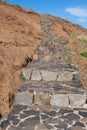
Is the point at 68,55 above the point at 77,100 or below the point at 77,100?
above

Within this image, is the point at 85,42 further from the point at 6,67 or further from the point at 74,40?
the point at 6,67

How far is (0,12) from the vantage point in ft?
73.6

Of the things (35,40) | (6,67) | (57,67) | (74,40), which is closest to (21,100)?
(6,67)

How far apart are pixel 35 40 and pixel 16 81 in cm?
652

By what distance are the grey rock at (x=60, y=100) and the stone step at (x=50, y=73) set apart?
2.17m

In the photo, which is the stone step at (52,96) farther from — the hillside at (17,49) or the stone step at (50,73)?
the stone step at (50,73)

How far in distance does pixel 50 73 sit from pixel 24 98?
289 cm

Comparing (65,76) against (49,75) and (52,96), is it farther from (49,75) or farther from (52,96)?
(52,96)

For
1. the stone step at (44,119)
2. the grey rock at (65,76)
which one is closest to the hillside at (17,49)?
the grey rock at (65,76)

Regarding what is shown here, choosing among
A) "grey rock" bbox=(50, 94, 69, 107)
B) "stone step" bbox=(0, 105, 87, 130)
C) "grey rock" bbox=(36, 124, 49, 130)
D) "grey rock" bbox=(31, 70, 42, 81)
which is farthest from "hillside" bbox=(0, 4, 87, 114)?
"grey rock" bbox=(36, 124, 49, 130)

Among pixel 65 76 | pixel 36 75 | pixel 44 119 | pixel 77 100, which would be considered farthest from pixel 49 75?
pixel 44 119

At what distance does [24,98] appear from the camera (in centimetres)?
1115

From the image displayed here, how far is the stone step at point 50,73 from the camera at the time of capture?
1352 cm

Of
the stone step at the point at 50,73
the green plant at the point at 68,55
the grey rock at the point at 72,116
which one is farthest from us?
the green plant at the point at 68,55
